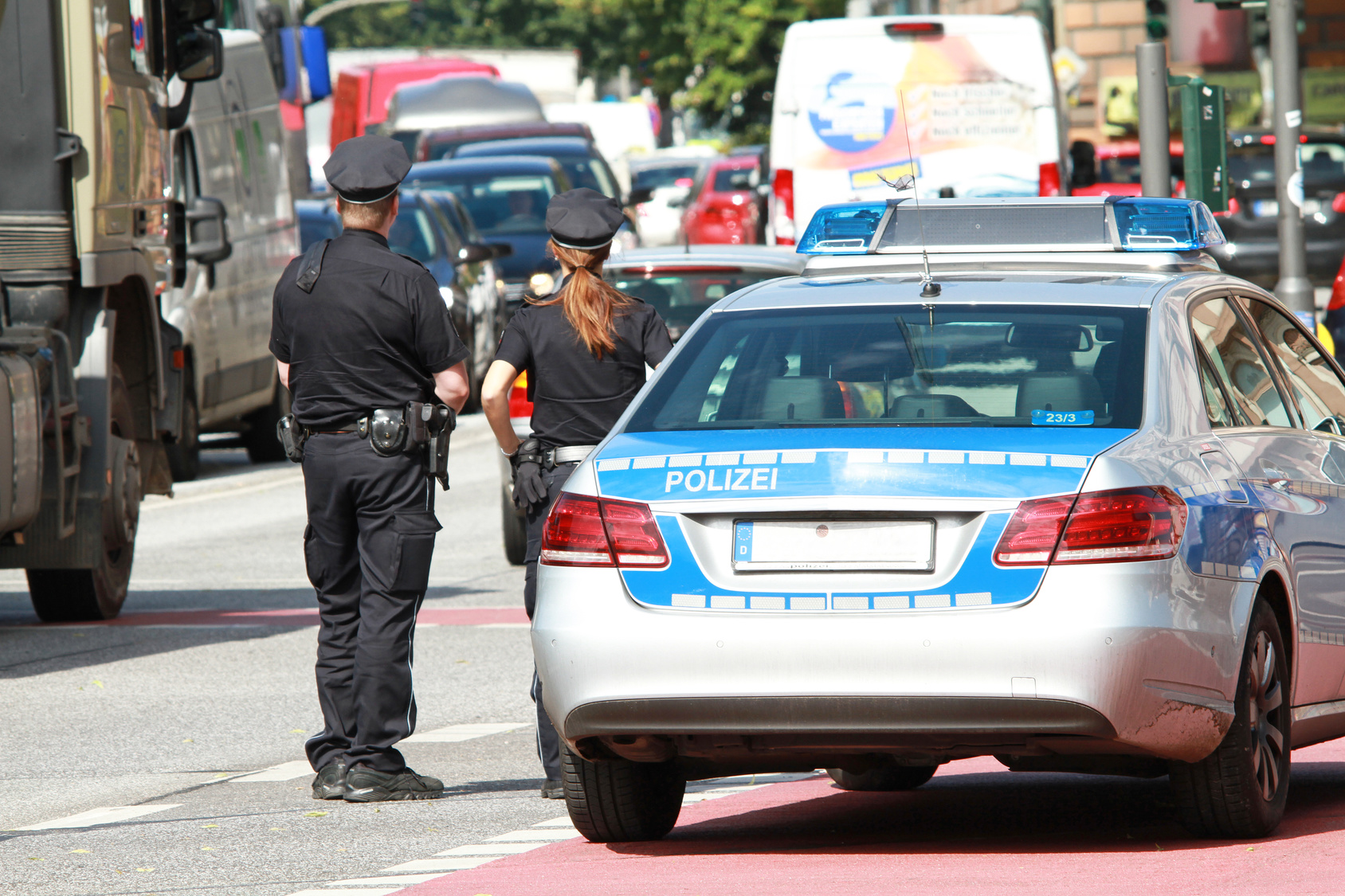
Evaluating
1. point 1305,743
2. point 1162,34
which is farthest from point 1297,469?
point 1162,34

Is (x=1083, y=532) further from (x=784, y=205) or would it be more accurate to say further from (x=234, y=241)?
(x=784, y=205)

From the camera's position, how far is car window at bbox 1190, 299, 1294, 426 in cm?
650

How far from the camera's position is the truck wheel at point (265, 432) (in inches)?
792

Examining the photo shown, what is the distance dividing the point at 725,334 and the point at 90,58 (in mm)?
5241

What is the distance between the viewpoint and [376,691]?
715 cm

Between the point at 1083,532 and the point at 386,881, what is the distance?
1.81 metres

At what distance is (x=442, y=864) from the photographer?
6105 millimetres

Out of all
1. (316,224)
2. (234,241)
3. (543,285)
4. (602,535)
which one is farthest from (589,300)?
(316,224)

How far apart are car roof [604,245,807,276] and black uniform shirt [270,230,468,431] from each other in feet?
17.7

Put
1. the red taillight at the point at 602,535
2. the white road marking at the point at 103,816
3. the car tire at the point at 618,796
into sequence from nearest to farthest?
the red taillight at the point at 602,535
the car tire at the point at 618,796
the white road marking at the point at 103,816

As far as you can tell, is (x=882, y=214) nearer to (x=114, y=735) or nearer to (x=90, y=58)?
(x=114, y=735)

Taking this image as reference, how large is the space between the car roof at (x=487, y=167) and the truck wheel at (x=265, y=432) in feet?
21.8

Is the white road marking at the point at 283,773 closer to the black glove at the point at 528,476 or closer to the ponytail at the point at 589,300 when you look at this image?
the black glove at the point at 528,476

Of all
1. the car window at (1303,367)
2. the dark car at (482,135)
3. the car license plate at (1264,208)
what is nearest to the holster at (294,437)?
the car window at (1303,367)
